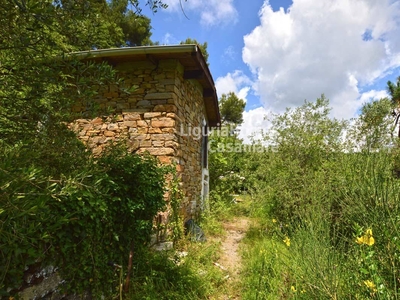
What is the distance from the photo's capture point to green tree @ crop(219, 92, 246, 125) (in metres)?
22.9

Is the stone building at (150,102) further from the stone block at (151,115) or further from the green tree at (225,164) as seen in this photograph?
the green tree at (225,164)

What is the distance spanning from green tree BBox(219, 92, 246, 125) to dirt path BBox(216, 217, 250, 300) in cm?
1629

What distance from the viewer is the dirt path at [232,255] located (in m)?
3.41

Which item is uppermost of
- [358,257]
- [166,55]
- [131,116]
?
[166,55]

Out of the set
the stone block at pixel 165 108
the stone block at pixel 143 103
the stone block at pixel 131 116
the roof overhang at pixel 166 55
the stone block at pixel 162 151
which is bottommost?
the stone block at pixel 162 151

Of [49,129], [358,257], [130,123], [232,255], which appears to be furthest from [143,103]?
[358,257]

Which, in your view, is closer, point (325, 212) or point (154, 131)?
point (325, 212)

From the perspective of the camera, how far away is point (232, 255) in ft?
15.8

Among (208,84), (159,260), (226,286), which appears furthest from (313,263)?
(208,84)

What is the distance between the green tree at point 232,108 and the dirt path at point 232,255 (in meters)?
16.3

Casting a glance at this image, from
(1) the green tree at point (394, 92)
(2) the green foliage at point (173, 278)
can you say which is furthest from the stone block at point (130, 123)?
(1) the green tree at point (394, 92)

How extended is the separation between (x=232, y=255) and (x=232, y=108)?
19416 mm

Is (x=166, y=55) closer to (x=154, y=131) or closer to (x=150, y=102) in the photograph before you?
(x=150, y=102)

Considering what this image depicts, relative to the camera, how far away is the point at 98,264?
253 cm
